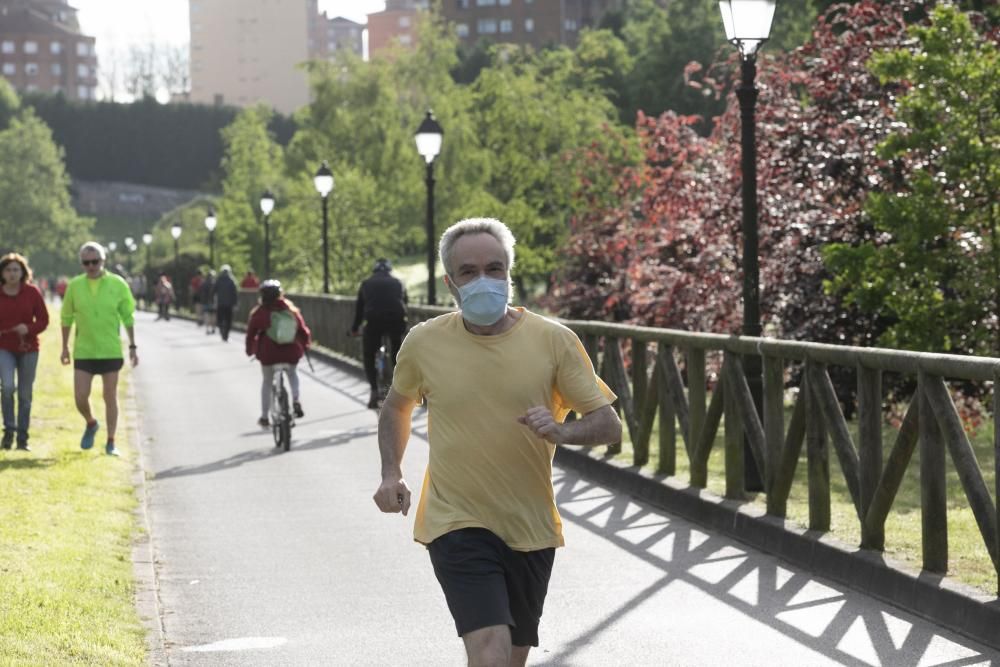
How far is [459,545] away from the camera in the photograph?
16.3 feet

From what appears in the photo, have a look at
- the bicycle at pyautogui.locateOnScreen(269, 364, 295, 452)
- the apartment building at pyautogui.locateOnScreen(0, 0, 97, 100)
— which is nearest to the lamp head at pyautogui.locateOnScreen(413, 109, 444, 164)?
the bicycle at pyautogui.locateOnScreen(269, 364, 295, 452)

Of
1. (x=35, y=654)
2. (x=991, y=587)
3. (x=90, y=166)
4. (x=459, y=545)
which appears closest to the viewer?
(x=459, y=545)

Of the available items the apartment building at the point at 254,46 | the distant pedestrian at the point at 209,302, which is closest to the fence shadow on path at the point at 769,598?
the distant pedestrian at the point at 209,302

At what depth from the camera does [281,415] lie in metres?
15.9

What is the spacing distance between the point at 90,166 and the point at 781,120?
155 meters

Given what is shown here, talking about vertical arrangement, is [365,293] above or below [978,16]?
below

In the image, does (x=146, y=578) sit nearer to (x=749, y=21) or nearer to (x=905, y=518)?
(x=905, y=518)

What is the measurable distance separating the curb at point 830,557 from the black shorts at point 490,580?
2746 mm

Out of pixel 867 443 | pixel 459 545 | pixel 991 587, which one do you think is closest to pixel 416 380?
pixel 459 545

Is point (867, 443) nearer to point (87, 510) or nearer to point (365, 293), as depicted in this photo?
point (87, 510)

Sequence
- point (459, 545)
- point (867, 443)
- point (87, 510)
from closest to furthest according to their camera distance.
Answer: point (459, 545), point (867, 443), point (87, 510)

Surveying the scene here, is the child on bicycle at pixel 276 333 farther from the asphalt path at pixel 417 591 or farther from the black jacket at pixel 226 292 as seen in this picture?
→ the black jacket at pixel 226 292

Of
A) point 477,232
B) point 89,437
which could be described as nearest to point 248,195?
point 89,437

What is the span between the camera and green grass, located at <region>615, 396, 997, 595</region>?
8.39 meters
